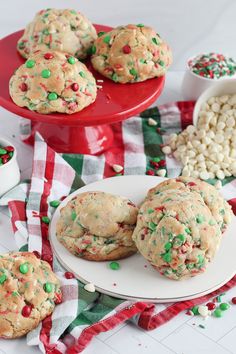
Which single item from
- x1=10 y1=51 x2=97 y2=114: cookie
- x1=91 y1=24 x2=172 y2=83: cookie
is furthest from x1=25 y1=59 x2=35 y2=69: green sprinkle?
x1=91 y1=24 x2=172 y2=83: cookie

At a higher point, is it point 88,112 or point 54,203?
point 88,112

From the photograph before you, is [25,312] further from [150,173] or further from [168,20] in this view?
[168,20]

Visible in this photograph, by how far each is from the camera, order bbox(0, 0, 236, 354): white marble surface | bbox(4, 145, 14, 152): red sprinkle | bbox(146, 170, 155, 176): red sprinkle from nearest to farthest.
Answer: bbox(4, 145, 14, 152): red sprinkle
bbox(146, 170, 155, 176): red sprinkle
bbox(0, 0, 236, 354): white marble surface

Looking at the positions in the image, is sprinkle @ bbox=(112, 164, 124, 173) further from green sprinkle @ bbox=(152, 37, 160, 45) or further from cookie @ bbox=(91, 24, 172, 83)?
green sprinkle @ bbox=(152, 37, 160, 45)

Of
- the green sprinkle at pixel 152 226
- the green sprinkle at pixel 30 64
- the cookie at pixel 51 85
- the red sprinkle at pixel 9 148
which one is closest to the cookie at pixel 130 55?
the cookie at pixel 51 85

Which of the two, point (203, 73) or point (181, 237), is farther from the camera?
point (203, 73)

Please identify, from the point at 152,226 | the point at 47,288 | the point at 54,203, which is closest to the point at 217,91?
the point at 54,203

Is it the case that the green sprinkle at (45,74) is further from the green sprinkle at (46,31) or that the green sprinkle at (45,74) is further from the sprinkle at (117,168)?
the sprinkle at (117,168)
